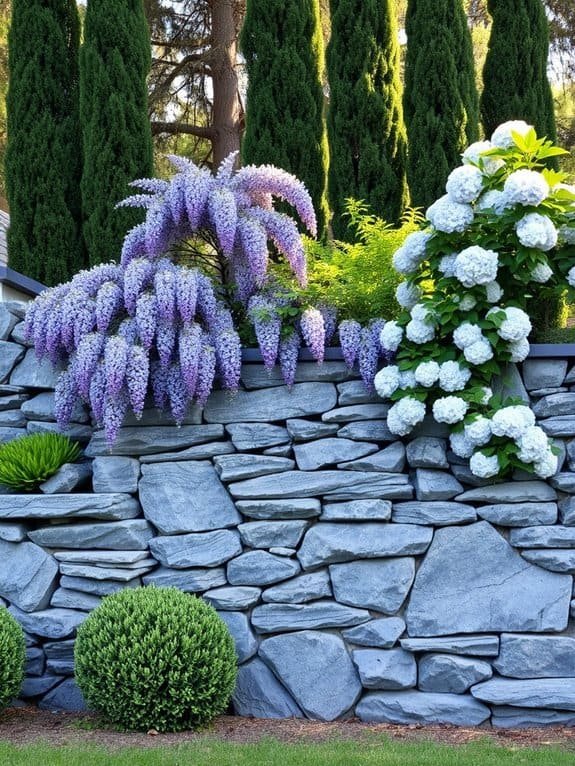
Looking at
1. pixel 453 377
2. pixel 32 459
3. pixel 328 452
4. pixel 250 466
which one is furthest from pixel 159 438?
pixel 453 377

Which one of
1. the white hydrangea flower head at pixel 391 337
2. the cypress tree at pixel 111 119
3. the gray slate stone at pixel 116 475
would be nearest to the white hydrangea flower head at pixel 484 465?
the white hydrangea flower head at pixel 391 337

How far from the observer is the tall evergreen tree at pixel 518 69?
681 centimetres

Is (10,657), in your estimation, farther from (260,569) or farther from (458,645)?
(458,645)

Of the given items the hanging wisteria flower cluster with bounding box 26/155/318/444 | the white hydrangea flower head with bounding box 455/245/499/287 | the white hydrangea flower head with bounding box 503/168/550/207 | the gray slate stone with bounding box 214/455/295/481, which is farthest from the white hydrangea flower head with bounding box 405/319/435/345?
the gray slate stone with bounding box 214/455/295/481

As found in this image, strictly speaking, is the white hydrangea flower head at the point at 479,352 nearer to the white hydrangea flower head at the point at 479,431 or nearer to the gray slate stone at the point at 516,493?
the white hydrangea flower head at the point at 479,431

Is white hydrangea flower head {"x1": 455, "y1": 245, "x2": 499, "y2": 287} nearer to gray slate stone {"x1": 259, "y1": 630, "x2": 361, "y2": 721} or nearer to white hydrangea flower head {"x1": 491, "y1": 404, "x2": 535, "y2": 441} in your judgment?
white hydrangea flower head {"x1": 491, "y1": 404, "x2": 535, "y2": 441}

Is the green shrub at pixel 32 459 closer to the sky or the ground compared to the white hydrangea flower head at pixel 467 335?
closer to the ground

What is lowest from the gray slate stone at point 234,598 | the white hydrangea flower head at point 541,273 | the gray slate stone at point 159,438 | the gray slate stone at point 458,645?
the gray slate stone at point 458,645

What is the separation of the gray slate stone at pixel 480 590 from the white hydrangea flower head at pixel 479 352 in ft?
2.46

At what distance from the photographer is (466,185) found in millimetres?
3934

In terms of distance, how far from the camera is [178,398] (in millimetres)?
4164

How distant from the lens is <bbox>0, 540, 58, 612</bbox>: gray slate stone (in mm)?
4188

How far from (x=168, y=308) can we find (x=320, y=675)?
1.86 metres

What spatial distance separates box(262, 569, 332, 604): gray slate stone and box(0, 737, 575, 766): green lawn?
674 millimetres
